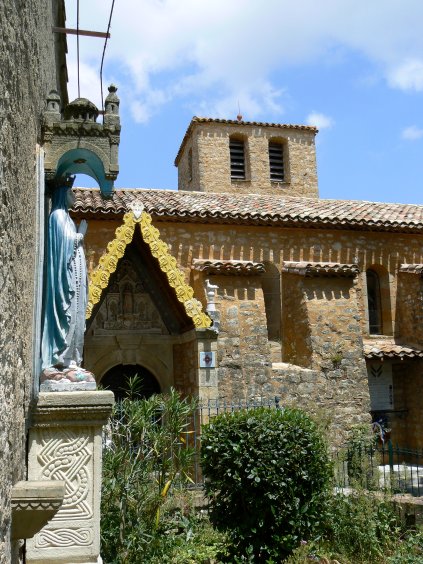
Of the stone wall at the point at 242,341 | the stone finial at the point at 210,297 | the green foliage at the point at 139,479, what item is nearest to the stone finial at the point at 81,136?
the green foliage at the point at 139,479

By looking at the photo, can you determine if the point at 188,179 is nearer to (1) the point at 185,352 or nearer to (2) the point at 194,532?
(1) the point at 185,352

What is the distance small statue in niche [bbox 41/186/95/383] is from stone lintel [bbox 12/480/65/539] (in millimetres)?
Answer: 1321

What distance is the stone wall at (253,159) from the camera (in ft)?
75.4

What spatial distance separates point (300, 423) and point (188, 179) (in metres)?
18.3

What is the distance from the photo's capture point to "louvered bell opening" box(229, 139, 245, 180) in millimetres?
23625

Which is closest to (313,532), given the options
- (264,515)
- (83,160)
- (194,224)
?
(264,515)

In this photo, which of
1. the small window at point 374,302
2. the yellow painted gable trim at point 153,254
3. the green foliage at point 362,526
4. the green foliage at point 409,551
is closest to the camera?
the green foliage at point 409,551

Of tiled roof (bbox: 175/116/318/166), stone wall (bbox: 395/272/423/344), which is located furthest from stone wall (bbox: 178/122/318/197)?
stone wall (bbox: 395/272/423/344)

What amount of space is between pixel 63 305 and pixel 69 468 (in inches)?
47.7

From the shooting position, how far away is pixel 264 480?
7422mm

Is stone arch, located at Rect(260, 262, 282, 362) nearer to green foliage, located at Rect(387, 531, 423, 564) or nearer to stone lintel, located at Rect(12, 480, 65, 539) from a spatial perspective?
green foliage, located at Rect(387, 531, 423, 564)

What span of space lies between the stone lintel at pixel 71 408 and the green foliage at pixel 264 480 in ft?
11.0

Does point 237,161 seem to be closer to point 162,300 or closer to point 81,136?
point 162,300

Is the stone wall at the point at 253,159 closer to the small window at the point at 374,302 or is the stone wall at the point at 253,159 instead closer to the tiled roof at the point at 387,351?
the small window at the point at 374,302
